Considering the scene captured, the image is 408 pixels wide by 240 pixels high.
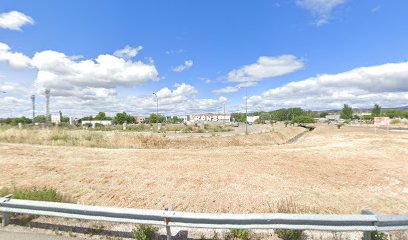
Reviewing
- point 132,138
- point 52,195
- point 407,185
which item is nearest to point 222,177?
point 52,195

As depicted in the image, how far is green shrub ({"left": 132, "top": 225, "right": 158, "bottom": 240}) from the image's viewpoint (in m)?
4.21

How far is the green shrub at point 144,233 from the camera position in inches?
166

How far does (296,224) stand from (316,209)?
4063 millimetres

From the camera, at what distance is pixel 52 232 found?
4.57 m

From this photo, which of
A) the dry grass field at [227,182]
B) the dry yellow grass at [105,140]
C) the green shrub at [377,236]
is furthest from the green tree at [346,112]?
the green shrub at [377,236]

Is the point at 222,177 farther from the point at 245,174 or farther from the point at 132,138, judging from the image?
the point at 132,138

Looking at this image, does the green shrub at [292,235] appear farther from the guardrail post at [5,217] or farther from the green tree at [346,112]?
the green tree at [346,112]

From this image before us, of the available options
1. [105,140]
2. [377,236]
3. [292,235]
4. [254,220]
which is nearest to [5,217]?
[254,220]

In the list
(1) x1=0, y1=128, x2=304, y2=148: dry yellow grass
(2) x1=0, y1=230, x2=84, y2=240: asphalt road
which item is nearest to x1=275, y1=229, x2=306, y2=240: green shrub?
(2) x1=0, y1=230, x2=84, y2=240: asphalt road

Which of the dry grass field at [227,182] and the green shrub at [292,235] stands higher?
the green shrub at [292,235]

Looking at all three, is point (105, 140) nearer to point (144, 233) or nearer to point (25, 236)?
point (25, 236)

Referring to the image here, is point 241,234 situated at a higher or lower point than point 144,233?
lower

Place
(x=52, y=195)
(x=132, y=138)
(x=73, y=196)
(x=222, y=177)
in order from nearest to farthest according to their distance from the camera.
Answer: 1. (x=52, y=195)
2. (x=73, y=196)
3. (x=222, y=177)
4. (x=132, y=138)

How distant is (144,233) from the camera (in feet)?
13.9
